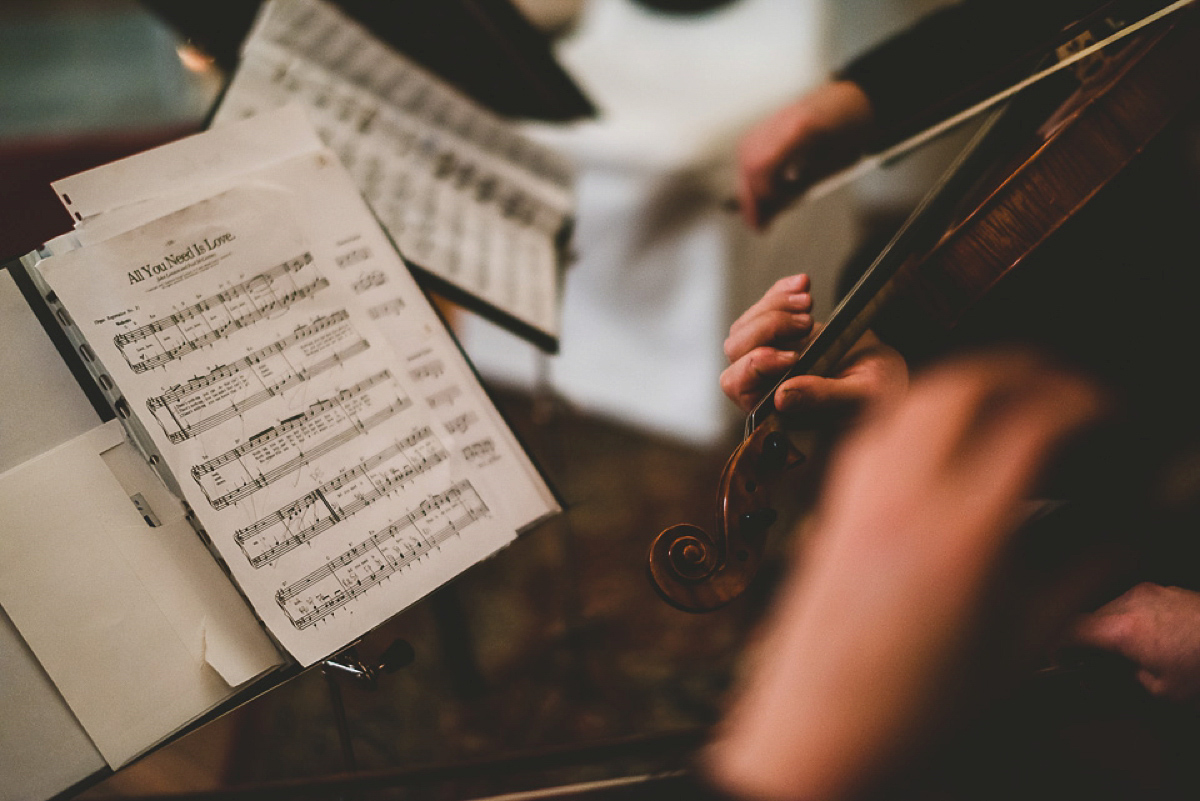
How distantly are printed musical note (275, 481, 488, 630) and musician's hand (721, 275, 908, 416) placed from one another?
33cm

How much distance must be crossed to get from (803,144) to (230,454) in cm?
97

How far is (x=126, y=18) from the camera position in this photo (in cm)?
363

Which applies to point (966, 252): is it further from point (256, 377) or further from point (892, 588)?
point (256, 377)

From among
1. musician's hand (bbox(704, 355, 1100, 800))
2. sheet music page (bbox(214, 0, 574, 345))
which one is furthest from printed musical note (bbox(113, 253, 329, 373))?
musician's hand (bbox(704, 355, 1100, 800))

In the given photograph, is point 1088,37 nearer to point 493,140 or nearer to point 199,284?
point 493,140

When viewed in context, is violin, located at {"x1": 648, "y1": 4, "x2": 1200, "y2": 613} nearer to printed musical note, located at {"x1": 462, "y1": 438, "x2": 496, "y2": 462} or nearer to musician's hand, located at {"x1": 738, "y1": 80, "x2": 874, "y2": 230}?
printed musical note, located at {"x1": 462, "y1": 438, "x2": 496, "y2": 462}

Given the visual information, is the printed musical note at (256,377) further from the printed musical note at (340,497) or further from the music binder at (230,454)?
the printed musical note at (340,497)

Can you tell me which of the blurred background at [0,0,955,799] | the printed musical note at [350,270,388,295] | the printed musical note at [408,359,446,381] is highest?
the printed musical note at [350,270,388,295]

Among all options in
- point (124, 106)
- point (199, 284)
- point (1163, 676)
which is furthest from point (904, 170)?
point (124, 106)

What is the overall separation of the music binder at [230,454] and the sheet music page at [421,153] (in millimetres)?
231

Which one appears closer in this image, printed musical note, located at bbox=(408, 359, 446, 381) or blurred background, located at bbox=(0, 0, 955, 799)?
printed musical note, located at bbox=(408, 359, 446, 381)

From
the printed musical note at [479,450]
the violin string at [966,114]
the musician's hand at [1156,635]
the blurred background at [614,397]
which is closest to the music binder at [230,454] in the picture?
the printed musical note at [479,450]

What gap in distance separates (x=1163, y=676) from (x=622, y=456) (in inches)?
54.8

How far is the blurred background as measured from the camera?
4.77ft
